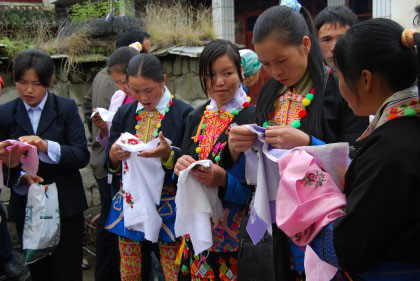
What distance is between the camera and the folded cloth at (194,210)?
2.32 metres

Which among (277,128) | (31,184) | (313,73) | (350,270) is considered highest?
(313,73)

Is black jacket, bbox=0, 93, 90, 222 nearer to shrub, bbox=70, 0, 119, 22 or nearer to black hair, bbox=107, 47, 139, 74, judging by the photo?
black hair, bbox=107, 47, 139, 74

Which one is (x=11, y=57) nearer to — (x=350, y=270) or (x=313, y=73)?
(x=313, y=73)

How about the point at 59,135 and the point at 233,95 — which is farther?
the point at 59,135

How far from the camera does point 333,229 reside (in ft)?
4.69

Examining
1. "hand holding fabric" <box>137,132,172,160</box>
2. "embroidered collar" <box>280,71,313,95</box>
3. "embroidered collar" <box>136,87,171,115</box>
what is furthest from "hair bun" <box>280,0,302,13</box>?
"embroidered collar" <box>136,87,171,115</box>

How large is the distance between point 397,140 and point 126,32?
375 centimetres

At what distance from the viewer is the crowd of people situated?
1361 millimetres

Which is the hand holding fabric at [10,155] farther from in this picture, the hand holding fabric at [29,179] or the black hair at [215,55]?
the black hair at [215,55]

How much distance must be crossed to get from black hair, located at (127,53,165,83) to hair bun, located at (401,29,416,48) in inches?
74.7

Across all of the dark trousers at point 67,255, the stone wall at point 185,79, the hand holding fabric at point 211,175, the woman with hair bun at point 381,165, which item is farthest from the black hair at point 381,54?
the stone wall at point 185,79

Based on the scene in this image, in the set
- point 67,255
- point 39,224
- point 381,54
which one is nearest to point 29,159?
point 39,224

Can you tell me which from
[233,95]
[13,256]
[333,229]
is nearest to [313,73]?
[233,95]

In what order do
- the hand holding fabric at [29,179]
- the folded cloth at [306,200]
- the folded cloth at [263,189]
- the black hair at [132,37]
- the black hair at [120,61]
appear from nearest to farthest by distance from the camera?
the folded cloth at [306,200] → the folded cloth at [263,189] → the hand holding fabric at [29,179] → the black hair at [120,61] → the black hair at [132,37]
